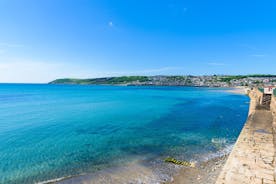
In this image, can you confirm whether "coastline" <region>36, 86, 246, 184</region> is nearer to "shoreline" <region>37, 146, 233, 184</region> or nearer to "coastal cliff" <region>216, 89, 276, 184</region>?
"shoreline" <region>37, 146, 233, 184</region>

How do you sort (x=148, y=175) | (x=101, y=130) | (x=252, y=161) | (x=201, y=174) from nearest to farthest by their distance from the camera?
(x=252, y=161)
(x=201, y=174)
(x=148, y=175)
(x=101, y=130)

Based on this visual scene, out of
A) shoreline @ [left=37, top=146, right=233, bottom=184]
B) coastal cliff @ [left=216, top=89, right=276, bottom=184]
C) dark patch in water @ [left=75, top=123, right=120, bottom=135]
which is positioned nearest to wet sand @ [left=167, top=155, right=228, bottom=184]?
shoreline @ [left=37, top=146, right=233, bottom=184]

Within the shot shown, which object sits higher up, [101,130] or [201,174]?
[201,174]

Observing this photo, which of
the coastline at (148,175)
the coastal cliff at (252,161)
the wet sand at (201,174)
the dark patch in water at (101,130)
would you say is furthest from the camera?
the dark patch in water at (101,130)

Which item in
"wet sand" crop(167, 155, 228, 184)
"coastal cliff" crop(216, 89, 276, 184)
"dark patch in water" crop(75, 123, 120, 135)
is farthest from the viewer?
"dark patch in water" crop(75, 123, 120, 135)

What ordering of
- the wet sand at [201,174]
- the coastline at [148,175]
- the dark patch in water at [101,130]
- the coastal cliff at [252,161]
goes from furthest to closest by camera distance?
the dark patch in water at [101,130] < the coastline at [148,175] < the wet sand at [201,174] < the coastal cliff at [252,161]

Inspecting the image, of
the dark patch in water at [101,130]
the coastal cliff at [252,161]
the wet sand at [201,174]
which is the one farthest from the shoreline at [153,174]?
the dark patch in water at [101,130]

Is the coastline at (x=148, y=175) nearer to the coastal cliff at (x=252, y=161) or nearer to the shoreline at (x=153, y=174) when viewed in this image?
the shoreline at (x=153, y=174)

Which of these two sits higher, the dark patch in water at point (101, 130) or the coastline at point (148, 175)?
the coastline at point (148, 175)

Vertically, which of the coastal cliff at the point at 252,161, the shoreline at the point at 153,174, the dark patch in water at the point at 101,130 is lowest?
the dark patch in water at the point at 101,130

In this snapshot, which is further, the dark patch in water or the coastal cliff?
the dark patch in water

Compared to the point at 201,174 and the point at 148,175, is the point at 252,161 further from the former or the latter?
the point at 148,175

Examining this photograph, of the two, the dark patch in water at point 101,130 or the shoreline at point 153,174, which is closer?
the shoreline at point 153,174

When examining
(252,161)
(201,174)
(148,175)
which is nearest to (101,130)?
(148,175)
